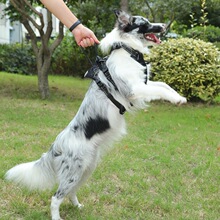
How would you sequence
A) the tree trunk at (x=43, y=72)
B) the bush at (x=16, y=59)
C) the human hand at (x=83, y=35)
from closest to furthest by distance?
the human hand at (x=83, y=35) → the tree trunk at (x=43, y=72) → the bush at (x=16, y=59)

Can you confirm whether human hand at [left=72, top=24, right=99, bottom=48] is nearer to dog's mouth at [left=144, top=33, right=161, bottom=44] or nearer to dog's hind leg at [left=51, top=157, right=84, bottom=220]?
dog's mouth at [left=144, top=33, right=161, bottom=44]

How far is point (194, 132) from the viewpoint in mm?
7527

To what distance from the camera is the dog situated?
3621 millimetres

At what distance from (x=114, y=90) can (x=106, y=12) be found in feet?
40.7

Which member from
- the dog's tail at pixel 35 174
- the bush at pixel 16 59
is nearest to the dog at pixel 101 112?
the dog's tail at pixel 35 174

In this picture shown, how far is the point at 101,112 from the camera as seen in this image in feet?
11.8

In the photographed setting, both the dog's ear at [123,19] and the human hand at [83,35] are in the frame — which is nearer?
the human hand at [83,35]

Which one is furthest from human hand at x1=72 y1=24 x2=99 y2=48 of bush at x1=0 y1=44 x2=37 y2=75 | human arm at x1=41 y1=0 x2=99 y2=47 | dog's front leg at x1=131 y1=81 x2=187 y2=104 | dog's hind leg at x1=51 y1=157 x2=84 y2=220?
bush at x1=0 y1=44 x2=37 y2=75

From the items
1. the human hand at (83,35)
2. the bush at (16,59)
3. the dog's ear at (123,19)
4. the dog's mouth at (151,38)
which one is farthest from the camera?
the bush at (16,59)

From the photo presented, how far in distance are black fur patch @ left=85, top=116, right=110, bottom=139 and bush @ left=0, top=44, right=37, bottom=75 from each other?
44.8 feet

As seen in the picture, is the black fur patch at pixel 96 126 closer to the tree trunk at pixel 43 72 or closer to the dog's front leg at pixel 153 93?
the dog's front leg at pixel 153 93

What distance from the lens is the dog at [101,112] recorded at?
3.62 meters

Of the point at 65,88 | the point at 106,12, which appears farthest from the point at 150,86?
the point at 106,12

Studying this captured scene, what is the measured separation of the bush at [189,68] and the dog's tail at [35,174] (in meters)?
7.18
